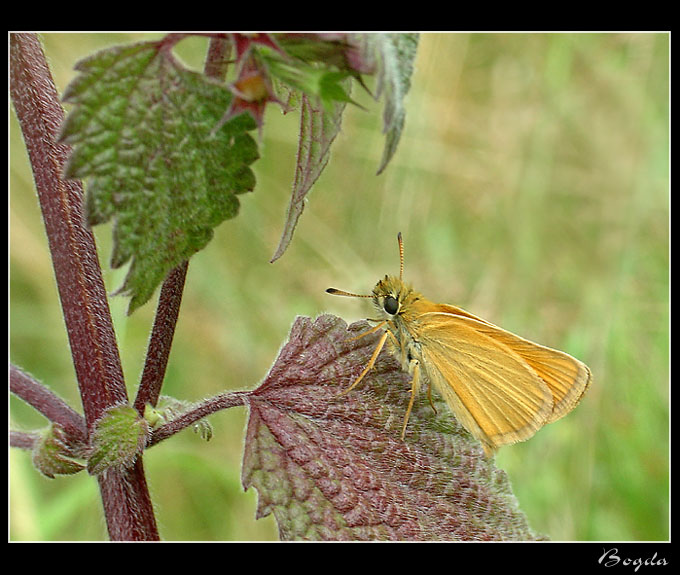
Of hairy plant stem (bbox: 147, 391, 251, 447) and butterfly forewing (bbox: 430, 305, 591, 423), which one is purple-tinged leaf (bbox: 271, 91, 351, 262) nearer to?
hairy plant stem (bbox: 147, 391, 251, 447)

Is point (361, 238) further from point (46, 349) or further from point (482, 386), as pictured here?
point (482, 386)

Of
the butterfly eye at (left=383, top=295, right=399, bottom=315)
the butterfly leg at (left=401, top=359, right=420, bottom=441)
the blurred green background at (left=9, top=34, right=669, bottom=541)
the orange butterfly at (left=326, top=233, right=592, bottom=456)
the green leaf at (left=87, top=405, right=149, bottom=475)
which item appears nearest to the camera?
the green leaf at (left=87, top=405, right=149, bottom=475)

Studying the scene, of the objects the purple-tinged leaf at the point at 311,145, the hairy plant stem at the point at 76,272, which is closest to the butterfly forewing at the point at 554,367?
the purple-tinged leaf at the point at 311,145

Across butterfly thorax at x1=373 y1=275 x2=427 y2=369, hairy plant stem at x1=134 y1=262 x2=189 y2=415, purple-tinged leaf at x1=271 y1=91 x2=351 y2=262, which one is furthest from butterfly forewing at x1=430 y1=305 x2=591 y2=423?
hairy plant stem at x1=134 y1=262 x2=189 y2=415

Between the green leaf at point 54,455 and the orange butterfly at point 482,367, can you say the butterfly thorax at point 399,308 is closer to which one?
the orange butterfly at point 482,367

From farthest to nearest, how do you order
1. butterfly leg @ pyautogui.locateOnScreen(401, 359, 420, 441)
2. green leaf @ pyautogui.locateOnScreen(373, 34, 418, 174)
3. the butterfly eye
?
the butterfly eye → butterfly leg @ pyautogui.locateOnScreen(401, 359, 420, 441) → green leaf @ pyautogui.locateOnScreen(373, 34, 418, 174)

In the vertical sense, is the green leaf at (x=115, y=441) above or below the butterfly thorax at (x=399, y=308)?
below

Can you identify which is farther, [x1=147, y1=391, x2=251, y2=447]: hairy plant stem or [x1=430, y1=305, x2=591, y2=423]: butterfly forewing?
[x1=430, y1=305, x2=591, y2=423]: butterfly forewing

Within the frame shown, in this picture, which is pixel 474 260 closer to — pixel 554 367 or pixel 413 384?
pixel 554 367
